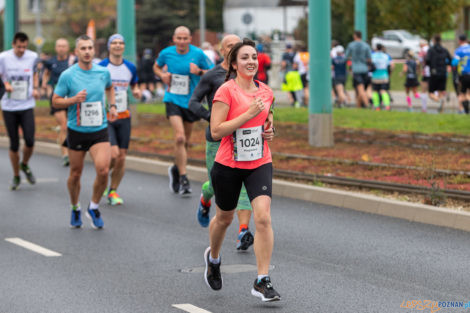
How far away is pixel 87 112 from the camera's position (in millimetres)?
9914

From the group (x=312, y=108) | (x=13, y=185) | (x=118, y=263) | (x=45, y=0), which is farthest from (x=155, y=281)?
(x=45, y=0)

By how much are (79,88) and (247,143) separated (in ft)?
11.7

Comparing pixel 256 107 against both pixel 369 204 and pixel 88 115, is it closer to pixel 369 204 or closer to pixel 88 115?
pixel 88 115

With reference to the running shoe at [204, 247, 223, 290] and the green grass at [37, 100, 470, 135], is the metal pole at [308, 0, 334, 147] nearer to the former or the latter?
the green grass at [37, 100, 470, 135]

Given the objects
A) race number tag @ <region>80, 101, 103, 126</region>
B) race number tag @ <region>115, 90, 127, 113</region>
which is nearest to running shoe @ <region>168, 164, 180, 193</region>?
race number tag @ <region>115, 90, 127, 113</region>

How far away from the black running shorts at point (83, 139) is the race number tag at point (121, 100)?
159 cm

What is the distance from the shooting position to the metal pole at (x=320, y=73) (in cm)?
1591

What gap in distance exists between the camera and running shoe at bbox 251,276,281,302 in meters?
6.64

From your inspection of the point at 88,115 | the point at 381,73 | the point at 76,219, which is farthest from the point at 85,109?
the point at 381,73

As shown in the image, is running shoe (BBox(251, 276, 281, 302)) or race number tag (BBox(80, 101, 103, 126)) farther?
race number tag (BBox(80, 101, 103, 126))

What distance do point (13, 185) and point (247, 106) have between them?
7340 mm

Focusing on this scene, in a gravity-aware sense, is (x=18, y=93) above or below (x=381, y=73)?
above

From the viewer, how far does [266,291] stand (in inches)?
262

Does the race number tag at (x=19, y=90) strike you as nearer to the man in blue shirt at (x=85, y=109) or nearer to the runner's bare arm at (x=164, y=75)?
the runner's bare arm at (x=164, y=75)
